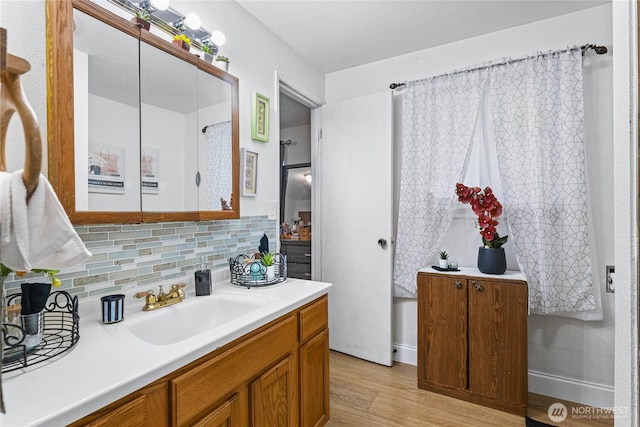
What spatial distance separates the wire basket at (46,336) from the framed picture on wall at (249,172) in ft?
3.47

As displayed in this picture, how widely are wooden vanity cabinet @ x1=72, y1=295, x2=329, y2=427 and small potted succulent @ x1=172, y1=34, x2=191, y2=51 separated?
52.8 inches

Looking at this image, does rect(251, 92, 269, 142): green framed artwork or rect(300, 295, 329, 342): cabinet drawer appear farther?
rect(251, 92, 269, 142): green framed artwork

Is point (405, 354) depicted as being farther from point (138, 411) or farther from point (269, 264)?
point (138, 411)

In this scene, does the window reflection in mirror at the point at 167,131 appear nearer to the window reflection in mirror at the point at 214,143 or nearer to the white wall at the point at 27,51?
the window reflection in mirror at the point at 214,143

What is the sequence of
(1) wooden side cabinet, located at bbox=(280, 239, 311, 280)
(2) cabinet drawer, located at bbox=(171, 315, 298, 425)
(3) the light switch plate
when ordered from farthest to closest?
(1) wooden side cabinet, located at bbox=(280, 239, 311, 280)
(3) the light switch plate
(2) cabinet drawer, located at bbox=(171, 315, 298, 425)

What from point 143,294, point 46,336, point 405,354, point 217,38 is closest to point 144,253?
point 143,294

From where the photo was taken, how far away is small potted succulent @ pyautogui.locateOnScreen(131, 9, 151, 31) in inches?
52.4

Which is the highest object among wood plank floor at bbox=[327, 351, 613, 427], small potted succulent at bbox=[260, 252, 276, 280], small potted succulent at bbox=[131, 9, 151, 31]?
small potted succulent at bbox=[131, 9, 151, 31]

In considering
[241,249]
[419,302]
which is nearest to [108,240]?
[241,249]

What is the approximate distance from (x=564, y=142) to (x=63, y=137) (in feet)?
8.49

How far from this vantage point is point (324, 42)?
2443 mm

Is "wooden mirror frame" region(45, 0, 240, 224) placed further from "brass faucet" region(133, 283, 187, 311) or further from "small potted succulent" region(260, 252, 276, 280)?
"small potted succulent" region(260, 252, 276, 280)

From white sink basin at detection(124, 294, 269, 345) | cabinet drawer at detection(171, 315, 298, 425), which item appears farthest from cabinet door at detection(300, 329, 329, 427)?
white sink basin at detection(124, 294, 269, 345)

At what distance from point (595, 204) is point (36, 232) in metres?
2.71
